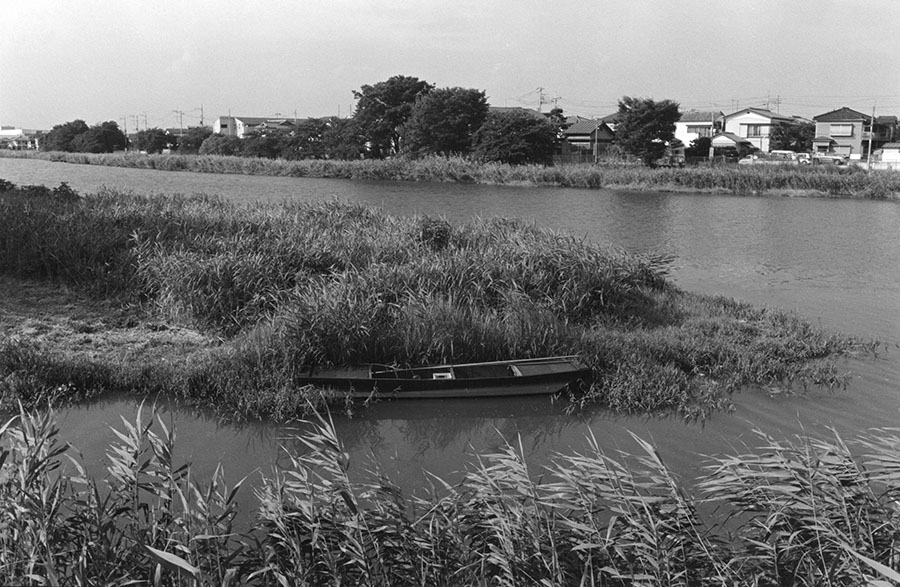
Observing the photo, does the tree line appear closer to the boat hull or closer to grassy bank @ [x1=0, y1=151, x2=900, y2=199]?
grassy bank @ [x1=0, y1=151, x2=900, y2=199]

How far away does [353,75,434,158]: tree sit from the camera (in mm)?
56844

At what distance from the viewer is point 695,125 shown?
70750 millimetres

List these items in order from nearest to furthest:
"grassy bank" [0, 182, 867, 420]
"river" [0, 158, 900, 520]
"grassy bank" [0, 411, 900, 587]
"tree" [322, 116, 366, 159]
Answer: "grassy bank" [0, 411, 900, 587] < "river" [0, 158, 900, 520] < "grassy bank" [0, 182, 867, 420] < "tree" [322, 116, 366, 159]

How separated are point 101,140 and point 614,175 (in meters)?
57.5

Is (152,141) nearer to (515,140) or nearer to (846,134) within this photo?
(515,140)

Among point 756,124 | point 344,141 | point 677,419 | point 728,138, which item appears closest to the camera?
point 677,419

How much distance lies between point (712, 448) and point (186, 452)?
17.3 feet

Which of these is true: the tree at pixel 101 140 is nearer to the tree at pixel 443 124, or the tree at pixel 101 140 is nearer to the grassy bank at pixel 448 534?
the tree at pixel 443 124

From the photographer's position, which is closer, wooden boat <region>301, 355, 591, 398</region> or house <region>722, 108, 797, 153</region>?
wooden boat <region>301, 355, 591, 398</region>

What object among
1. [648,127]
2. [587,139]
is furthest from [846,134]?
[648,127]

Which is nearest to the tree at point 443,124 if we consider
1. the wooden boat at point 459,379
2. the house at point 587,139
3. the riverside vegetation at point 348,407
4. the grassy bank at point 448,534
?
the house at point 587,139

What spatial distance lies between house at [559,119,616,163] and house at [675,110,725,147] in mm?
13585

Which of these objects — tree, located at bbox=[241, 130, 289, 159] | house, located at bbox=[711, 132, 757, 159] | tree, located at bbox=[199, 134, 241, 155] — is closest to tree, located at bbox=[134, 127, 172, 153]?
tree, located at bbox=[199, 134, 241, 155]

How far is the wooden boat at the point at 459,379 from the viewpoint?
834 centimetres
